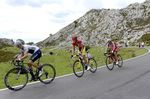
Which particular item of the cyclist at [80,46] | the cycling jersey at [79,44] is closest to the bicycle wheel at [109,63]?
the cyclist at [80,46]

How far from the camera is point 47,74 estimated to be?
1495 centimetres

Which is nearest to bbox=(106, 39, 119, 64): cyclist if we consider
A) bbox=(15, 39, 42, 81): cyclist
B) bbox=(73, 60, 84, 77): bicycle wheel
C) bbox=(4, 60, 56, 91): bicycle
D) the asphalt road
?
bbox=(73, 60, 84, 77): bicycle wheel

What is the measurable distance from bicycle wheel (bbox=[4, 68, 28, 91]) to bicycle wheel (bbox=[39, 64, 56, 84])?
3.30ft

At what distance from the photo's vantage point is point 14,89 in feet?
43.6

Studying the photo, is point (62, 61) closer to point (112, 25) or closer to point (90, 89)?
point (90, 89)

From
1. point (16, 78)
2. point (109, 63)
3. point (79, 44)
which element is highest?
point (79, 44)

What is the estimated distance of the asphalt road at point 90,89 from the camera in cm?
1190

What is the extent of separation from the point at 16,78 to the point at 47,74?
175 centimetres

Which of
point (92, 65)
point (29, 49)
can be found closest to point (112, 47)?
point (92, 65)

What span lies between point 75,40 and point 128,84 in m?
4.57

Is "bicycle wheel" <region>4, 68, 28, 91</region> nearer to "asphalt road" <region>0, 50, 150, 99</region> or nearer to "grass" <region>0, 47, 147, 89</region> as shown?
"asphalt road" <region>0, 50, 150, 99</region>

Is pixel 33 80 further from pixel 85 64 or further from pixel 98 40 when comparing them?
pixel 98 40

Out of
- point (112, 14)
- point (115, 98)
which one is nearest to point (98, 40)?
point (112, 14)

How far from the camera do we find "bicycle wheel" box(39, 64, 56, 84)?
14.8m
